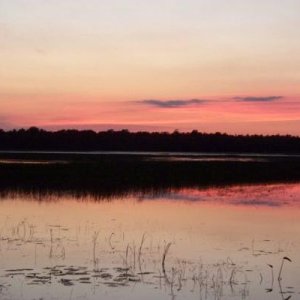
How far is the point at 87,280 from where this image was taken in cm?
944

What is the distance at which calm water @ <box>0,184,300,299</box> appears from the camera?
360 inches

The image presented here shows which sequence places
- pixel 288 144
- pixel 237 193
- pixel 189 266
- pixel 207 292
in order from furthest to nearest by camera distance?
pixel 288 144 → pixel 237 193 → pixel 189 266 → pixel 207 292

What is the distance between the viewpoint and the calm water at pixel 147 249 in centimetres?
916

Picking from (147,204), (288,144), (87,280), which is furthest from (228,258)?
(288,144)

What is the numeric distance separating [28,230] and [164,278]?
5.32m

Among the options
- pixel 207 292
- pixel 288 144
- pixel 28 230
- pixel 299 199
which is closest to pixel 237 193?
pixel 299 199

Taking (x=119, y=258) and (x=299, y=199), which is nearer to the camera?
(x=119, y=258)

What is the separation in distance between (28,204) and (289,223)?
27.3 feet

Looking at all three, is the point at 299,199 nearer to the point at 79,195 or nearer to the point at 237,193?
the point at 237,193

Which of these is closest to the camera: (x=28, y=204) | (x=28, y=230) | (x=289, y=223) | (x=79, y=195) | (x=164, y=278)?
(x=164, y=278)

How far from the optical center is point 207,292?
356 inches

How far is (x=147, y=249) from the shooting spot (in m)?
12.2

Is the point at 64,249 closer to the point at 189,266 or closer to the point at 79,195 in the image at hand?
the point at 189,266

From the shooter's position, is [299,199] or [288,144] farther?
[288,144]
